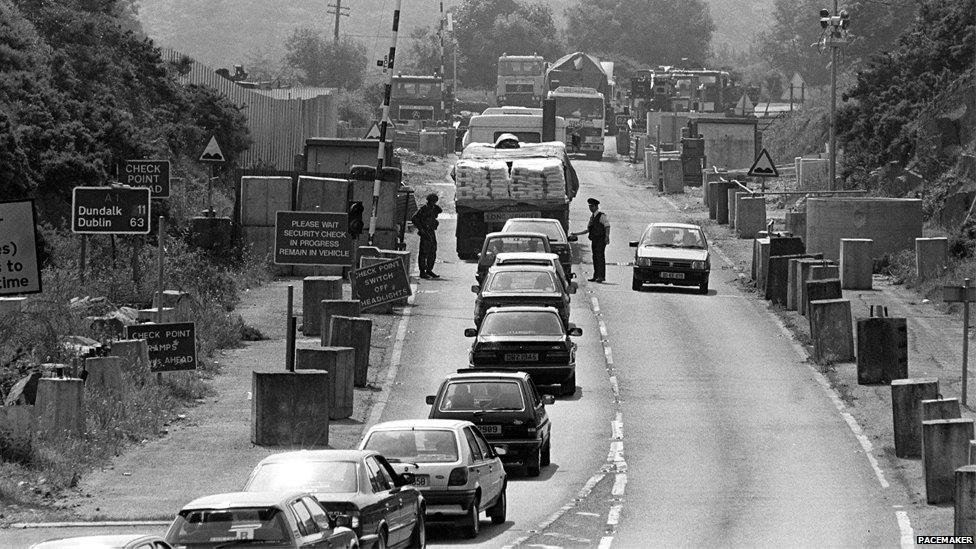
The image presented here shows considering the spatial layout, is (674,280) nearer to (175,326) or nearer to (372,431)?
(175,326)

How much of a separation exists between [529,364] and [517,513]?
23.9 ft

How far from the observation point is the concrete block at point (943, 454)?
2094 cm

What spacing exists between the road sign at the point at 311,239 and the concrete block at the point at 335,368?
2170mm

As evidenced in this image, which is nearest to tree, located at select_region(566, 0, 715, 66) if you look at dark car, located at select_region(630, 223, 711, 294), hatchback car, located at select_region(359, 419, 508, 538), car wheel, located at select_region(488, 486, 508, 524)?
dark car, located at select_region(630, 223, 711, 294)

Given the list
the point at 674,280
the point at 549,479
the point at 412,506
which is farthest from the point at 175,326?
the point at 674,280

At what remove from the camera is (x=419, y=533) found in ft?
55.0

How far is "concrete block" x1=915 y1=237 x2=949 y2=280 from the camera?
40594mm

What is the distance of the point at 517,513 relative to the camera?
20.4 meters

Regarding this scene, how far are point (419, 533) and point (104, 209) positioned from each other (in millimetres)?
10039

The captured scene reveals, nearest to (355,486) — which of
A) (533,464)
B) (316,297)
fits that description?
(533,464)

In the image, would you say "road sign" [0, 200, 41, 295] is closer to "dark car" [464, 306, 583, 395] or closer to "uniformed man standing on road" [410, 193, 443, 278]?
"dark car" [464, 306, 583, 395]

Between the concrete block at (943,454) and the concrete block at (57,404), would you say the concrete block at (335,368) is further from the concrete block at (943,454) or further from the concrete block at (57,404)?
the concrete block at (943,454)

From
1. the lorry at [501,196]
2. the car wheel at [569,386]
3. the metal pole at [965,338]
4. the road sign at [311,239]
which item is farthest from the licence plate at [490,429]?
the lorry at [501,196]

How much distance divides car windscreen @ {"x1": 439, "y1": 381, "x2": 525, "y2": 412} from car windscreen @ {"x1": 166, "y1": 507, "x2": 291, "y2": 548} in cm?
926
